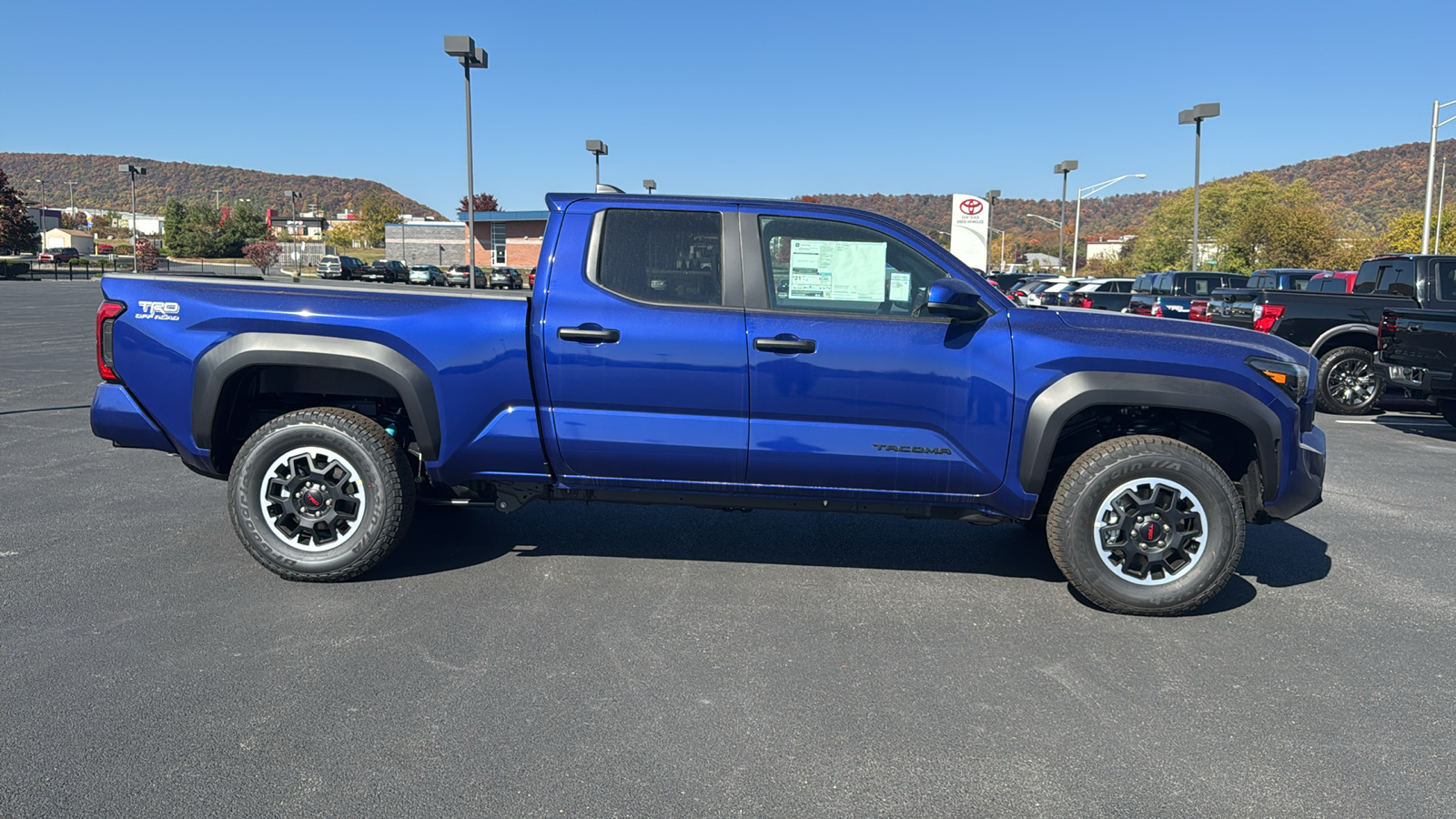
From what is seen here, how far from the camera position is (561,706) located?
3396 mm

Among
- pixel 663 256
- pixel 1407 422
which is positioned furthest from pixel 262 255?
pixel 663 256

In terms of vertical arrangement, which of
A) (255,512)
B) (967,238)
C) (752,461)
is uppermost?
(967,238)

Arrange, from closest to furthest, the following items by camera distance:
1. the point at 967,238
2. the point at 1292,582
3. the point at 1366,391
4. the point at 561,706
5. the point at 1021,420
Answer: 1. the point at 561,706
2. the point at 1021,420
3. the point at 1292,582
4. the point at 1366,391
5. the point at 967,238

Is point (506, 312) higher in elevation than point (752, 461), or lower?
higher

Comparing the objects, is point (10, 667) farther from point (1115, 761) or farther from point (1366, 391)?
point (1366, 391)

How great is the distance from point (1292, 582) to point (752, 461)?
118 inches

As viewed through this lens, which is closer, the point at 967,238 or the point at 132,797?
the point at 132,797

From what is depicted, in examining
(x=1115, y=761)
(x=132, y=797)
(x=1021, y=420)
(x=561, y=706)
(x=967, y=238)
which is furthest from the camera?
(x=967, y=238)

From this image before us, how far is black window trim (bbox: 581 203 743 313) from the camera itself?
4.48 metres

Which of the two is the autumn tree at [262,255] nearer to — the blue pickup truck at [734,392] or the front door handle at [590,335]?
the blue pickup truck at [734,392]

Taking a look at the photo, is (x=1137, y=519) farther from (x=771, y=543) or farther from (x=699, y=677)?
(x=699, y=677)

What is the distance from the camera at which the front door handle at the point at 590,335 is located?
440cm

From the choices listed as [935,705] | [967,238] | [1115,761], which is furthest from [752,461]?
[967,238]

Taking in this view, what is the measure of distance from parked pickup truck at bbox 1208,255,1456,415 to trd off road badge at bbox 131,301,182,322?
11.3 metres
